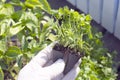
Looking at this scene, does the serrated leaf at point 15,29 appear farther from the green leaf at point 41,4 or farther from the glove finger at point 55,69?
the glove finger at point 55,69

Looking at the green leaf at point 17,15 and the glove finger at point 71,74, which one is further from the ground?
the green leaf at point 17,15

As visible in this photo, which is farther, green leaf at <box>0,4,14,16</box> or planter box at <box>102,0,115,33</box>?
planter box at <box>102,0,115,33</box>

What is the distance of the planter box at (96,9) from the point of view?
2441mm

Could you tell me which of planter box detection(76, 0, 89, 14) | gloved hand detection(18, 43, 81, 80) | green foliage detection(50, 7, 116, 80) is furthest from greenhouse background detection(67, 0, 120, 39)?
gloved hand detection(18, 43, 81, 80)

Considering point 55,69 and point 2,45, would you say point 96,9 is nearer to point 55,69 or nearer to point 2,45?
point 2,45

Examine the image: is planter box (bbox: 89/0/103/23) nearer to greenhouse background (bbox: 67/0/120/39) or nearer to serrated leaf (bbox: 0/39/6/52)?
greenhouse background (bbox: 67/0/120/39)

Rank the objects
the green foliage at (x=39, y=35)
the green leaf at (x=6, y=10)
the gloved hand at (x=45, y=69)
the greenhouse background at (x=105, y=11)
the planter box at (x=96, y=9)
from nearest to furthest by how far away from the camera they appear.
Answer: the gloved hand at (x=45, y=69) < the green foliage at (x=39, y=35) < the green leaf at (x=6, y=10) < the greenhouse background at (x=105, y=11) < the planter box at (x=96, y=9)

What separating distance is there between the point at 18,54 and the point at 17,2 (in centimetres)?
35

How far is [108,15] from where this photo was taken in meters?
2.39

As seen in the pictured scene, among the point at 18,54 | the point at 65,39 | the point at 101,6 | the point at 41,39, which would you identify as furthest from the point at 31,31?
the point at 101,6

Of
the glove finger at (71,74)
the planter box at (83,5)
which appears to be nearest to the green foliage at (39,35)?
the glove finger at (71,74)

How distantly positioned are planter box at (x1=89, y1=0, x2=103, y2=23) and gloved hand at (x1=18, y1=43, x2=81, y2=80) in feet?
2.83

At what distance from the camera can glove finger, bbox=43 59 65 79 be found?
1.55 meters

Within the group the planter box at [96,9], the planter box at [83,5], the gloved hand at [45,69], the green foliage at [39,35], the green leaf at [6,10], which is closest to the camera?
the gloved hand at [45,69]
